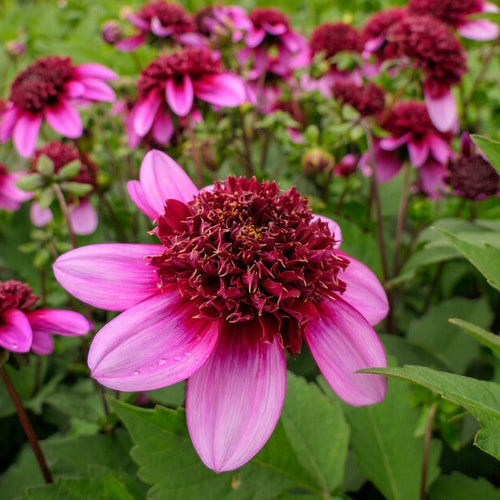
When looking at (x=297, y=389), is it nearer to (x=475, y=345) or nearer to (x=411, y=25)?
(x=475, y=345)

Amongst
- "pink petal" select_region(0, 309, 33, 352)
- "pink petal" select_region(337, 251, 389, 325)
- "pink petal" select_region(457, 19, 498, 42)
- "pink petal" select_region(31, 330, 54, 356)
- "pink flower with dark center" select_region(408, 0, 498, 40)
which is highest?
"pink flower with dark center" select_region(408, 0, 498, 40)

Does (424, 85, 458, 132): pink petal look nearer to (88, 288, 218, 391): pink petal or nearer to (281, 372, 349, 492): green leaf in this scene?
(281, 372, 349, 492): green leaf

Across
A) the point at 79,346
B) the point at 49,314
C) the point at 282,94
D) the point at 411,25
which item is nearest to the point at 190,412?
the point at 49,314

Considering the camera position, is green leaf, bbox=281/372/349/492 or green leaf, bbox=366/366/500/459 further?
green leaf, bbox=281/372/349/492

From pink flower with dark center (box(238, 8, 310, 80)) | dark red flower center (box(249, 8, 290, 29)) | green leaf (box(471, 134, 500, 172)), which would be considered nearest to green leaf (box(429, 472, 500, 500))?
green leaf (box(471, 134, 500, 172))

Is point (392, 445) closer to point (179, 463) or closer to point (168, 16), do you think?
point (179, 463)

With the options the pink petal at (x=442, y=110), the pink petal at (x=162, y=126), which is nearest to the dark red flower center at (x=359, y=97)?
the pink petal at (x=442, y=110)

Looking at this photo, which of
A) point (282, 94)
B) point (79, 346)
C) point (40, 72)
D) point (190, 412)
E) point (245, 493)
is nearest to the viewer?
point (190, 412)
